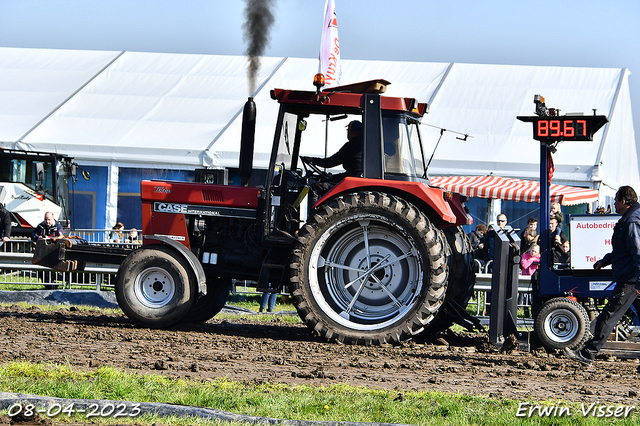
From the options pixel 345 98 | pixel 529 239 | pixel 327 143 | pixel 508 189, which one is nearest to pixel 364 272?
pixel 327 143

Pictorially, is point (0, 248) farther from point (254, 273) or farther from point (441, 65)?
point (441, 65)

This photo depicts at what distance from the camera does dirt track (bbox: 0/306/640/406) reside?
5801mm

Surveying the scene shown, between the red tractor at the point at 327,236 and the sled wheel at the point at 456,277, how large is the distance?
0.05ft

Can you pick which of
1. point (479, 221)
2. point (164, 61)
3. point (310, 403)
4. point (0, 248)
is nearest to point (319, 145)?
point (310, 403)

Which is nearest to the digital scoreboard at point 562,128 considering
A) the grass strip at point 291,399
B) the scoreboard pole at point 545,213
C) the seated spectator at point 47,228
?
the scoreboard pole at point 545,213

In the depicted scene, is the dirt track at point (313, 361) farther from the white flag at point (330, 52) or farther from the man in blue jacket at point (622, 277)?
the white flag at point (330, 52)

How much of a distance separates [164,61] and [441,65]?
836 centimetres

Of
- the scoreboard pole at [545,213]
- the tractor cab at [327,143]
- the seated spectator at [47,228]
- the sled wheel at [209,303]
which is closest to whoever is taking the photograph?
the tractor cab at [327,143]

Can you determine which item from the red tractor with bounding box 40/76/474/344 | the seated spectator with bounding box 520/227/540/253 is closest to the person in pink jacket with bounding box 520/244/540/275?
the seated spectator with bounding box 520/227/540/253

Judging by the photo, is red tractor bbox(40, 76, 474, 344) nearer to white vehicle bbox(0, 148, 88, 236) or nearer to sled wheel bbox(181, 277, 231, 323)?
sled wheel bbox(181, 277, 231, 323)

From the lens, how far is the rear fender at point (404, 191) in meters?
7.80

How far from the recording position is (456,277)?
840 centimetres

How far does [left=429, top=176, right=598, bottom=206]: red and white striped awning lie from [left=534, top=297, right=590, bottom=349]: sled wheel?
8.73 metres

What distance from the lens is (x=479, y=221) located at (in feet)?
60.1
